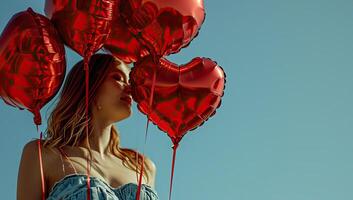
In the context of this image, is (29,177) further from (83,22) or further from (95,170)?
(83,22)

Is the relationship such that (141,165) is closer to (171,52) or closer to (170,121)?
(170,121)

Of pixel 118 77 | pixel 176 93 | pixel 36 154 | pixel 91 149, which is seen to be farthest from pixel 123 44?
pixel 36 154

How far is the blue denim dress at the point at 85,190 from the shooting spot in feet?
10.0

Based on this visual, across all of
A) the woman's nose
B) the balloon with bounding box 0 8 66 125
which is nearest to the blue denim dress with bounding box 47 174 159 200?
the balloon with bounding box 0 8 66 125

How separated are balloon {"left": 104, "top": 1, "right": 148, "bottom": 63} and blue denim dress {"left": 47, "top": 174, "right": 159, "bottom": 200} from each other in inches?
20.0

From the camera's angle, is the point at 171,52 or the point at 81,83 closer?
the point at 171,52

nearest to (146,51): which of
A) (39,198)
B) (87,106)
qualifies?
(87,106)

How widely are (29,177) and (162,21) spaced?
0.76 m

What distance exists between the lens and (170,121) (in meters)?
3.21

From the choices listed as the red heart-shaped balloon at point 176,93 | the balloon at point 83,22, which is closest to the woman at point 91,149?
the red heart-shaped balloon at point 176,93

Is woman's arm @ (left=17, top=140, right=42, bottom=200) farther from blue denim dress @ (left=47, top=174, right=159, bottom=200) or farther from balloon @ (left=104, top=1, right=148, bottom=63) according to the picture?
balloon @ (left=104, top=1, right=148, bottom=63)

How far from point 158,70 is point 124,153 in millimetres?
495

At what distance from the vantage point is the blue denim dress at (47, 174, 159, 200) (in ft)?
10.0

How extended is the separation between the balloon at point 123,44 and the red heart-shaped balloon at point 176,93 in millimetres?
110
